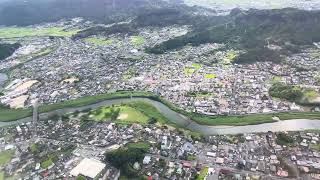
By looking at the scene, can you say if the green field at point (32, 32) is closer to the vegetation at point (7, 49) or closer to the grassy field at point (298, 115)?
the vegetation at point (7, 49)

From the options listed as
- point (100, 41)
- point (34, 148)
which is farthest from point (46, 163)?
point (100, 41)

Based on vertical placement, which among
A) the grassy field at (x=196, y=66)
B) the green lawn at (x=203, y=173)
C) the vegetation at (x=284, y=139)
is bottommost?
the green lawn at (x=203, y=173)

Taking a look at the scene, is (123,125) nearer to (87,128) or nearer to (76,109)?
(87,128)

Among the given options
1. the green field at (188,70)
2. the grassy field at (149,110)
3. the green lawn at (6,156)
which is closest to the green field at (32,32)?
the green field at (188,70)

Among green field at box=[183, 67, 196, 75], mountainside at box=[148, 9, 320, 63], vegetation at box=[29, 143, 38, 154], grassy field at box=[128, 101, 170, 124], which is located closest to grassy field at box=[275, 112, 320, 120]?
grassy field at box=[128, 101, 170, 124]

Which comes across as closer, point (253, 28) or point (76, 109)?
point (76, 109)

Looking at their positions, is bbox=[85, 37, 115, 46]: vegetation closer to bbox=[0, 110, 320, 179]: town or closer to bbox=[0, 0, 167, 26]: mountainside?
bbox=[0, 0, 167, 26]: mountainside

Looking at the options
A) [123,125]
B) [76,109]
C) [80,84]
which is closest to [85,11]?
[80,84]
